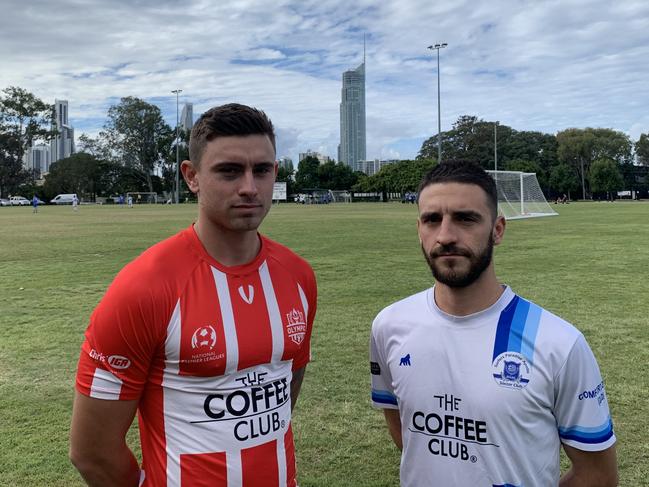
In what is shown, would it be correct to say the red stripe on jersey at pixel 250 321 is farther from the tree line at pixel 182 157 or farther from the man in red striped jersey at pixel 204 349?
the tree line at pixel 182 157

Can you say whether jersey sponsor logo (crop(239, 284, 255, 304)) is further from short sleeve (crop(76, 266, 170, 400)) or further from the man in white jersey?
the man in white jersey

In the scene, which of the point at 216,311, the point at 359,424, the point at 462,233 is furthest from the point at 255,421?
the point at 359,424

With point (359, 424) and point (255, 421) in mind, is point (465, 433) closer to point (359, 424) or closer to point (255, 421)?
point (255, 421)

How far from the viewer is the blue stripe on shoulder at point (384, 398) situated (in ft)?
7.73

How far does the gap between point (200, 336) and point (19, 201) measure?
9460cm

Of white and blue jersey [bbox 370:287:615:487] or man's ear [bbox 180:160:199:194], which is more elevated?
man's ear [bbox 180:160:199:194]

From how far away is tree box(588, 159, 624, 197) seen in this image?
89.6 meters

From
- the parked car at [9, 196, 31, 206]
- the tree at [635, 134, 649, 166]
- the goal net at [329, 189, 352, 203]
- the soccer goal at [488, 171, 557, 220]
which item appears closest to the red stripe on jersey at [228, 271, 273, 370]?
the soccer goal at [488, 171, 557, 220]

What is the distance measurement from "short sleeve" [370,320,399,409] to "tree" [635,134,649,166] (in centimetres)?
11224

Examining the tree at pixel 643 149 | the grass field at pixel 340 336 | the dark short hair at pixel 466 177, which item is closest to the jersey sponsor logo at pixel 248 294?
the dark short hair at pixel 466 177

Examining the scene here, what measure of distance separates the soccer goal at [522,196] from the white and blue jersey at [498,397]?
3558 cm

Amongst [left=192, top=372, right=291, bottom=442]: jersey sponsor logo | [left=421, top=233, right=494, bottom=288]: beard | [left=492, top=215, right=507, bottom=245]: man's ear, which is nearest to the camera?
[left=192, top=372, right=291, bottom=442]: jersey sponsor logo

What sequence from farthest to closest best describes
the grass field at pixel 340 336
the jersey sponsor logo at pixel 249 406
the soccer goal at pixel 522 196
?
the soccer goal at pixel 522 196
the grass field at pixel 340 336
the jersey sponsor logo at pixel 249 406

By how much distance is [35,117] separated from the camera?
80000mm
